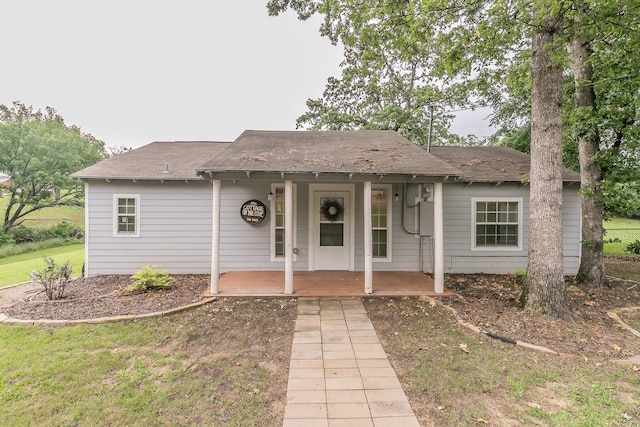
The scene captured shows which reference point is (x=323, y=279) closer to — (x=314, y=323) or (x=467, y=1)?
(x=314, y=323)

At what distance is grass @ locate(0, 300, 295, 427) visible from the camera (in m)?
2.42

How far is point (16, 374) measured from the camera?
9.82ft

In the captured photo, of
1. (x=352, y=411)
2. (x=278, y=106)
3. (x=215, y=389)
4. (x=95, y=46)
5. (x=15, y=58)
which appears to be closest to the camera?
(x=352, y=411)

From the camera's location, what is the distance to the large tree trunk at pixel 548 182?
431 centimetres

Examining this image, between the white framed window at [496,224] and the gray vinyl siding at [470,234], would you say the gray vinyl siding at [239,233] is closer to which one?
the gray vinyl siding at [470,234]

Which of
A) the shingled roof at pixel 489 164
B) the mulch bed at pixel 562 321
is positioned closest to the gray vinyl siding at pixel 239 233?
the shingled roof at pixel 489 164

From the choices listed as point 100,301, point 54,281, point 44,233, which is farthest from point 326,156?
point 44,233

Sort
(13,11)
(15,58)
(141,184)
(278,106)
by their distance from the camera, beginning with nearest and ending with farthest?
(141,184), (13,11), (15,58), (278,106)

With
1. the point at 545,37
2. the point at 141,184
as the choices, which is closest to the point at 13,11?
the point at 141,184

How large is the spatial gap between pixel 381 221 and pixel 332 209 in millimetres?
1312

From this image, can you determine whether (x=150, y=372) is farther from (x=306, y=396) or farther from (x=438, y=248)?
(x=438, y=248)

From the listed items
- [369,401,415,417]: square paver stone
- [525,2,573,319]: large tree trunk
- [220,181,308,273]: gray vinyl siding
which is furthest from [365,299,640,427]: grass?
[220,181,308,273]: gray vinyl siding

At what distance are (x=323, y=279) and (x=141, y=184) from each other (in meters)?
5.07

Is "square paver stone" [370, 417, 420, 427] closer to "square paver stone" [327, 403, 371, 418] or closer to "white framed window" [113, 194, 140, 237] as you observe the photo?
"square paver stone" [327, 403, 371, 418]
